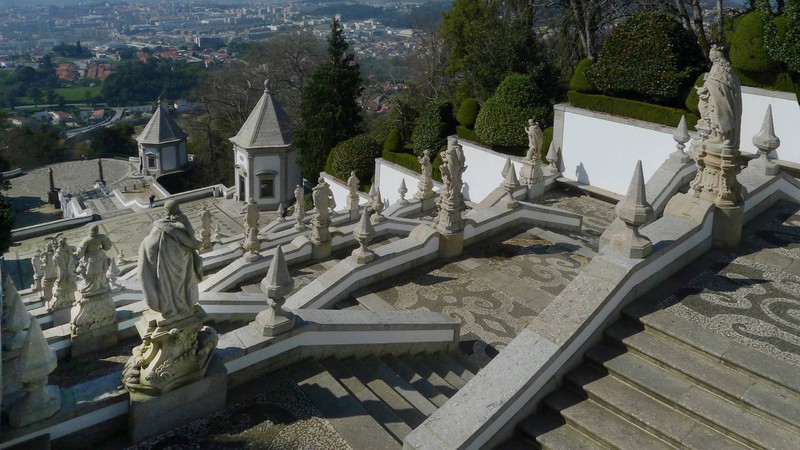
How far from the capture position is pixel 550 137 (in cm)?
1938

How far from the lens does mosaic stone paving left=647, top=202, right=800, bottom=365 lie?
5.94 metres

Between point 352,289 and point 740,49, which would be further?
point 740,49

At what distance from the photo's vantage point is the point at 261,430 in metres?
5.87

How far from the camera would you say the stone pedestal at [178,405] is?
5660 mm

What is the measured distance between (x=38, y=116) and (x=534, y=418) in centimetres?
8509

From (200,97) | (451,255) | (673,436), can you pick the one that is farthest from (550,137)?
(200,97)

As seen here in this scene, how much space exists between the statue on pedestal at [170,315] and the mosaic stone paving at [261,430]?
460 mm

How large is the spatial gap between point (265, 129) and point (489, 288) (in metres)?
20.3

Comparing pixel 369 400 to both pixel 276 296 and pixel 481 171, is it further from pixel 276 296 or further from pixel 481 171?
pixel 481 171

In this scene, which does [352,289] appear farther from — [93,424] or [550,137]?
[550,137]

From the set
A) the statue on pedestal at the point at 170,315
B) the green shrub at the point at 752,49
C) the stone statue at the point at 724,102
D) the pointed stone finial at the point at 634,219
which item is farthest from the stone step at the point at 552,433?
the green shrub at the point at 752,49

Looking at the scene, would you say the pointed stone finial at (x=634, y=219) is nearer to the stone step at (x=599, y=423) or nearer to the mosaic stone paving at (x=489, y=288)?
the stone step at (x=599, y=423)

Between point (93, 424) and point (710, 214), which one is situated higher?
point (710, 214)

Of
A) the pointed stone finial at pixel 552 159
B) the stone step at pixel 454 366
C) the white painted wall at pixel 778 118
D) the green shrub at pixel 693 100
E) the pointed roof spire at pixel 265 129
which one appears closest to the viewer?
the stone step at pixel 454 366
